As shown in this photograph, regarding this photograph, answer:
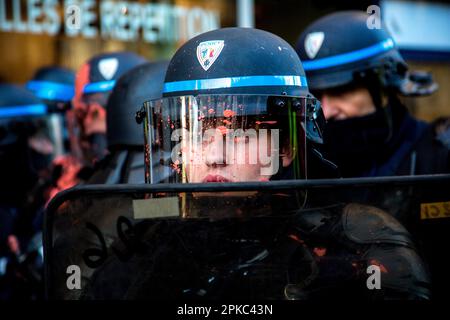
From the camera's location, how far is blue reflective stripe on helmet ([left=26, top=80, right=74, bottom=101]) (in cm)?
613

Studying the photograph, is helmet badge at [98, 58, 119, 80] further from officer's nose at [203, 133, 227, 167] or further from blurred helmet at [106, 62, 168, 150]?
officer's nose at [203, 133, 227, 167]

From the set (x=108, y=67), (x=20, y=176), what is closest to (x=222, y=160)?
(x=108, y=67)

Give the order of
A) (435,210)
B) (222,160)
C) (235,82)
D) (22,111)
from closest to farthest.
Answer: (435,210), (222,160), (235,82), (22,111)

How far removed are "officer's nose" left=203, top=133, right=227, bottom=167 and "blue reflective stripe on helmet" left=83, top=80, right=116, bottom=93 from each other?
81.0 inches

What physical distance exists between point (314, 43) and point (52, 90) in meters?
3.30

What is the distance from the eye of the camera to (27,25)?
7.42 metres

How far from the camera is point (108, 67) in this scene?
4047 mm

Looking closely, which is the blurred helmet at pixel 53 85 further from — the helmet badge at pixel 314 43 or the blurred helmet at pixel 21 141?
the helmet badge at pixel 314 43

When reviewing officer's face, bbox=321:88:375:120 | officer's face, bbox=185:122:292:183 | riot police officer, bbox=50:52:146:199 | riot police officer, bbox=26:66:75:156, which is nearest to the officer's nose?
officer's face, bbox=185:122:292:183

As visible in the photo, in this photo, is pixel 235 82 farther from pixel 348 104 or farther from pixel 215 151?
pixel 348 104

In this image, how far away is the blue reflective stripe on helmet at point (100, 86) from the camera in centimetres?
394

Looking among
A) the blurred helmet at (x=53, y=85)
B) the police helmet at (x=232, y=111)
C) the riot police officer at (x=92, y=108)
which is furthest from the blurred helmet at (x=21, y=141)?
the police helmet at (x=232, y=111)

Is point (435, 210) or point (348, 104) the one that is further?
point (348, 104)
